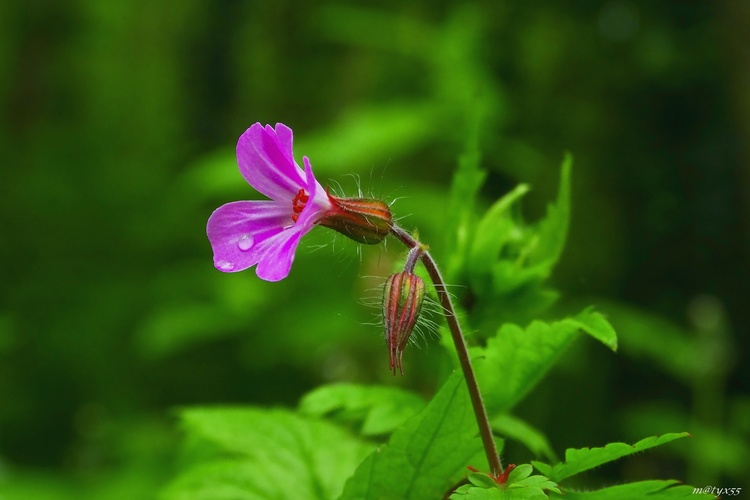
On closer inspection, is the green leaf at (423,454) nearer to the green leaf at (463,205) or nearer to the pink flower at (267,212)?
the pink flower at (267,212)

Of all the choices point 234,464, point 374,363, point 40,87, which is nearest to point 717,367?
point 374,363

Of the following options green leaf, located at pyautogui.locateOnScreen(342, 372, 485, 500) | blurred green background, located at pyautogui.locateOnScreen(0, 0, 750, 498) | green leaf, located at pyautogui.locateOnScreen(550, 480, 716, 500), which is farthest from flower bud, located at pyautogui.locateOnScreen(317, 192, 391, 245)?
blurred green background, located at pyautogui.locateOnScreen(0, 0, 750, 498)

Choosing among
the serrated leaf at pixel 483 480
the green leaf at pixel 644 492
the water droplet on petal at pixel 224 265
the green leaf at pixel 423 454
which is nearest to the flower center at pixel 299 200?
the water droplet on petal at pixel 224 265

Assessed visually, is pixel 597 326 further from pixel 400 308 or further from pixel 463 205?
pixel 463 205

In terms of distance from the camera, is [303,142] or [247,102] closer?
[303,142]

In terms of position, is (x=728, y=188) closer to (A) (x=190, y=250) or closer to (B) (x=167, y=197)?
(A) (x=190, y=250)

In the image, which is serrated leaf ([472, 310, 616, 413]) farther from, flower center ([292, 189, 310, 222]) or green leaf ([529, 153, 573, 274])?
flower center ([292, 189, 310, 222])

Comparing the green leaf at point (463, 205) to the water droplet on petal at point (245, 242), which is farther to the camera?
the green leaf at point (463, 205)

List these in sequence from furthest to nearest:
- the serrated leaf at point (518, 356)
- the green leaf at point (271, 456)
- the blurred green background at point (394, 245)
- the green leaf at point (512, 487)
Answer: the blurred green background at point (394, 245) → the green leaf at point (271, 456) → the serrated leaf at point (518, 356) → the green leaf at point (512, 487)
